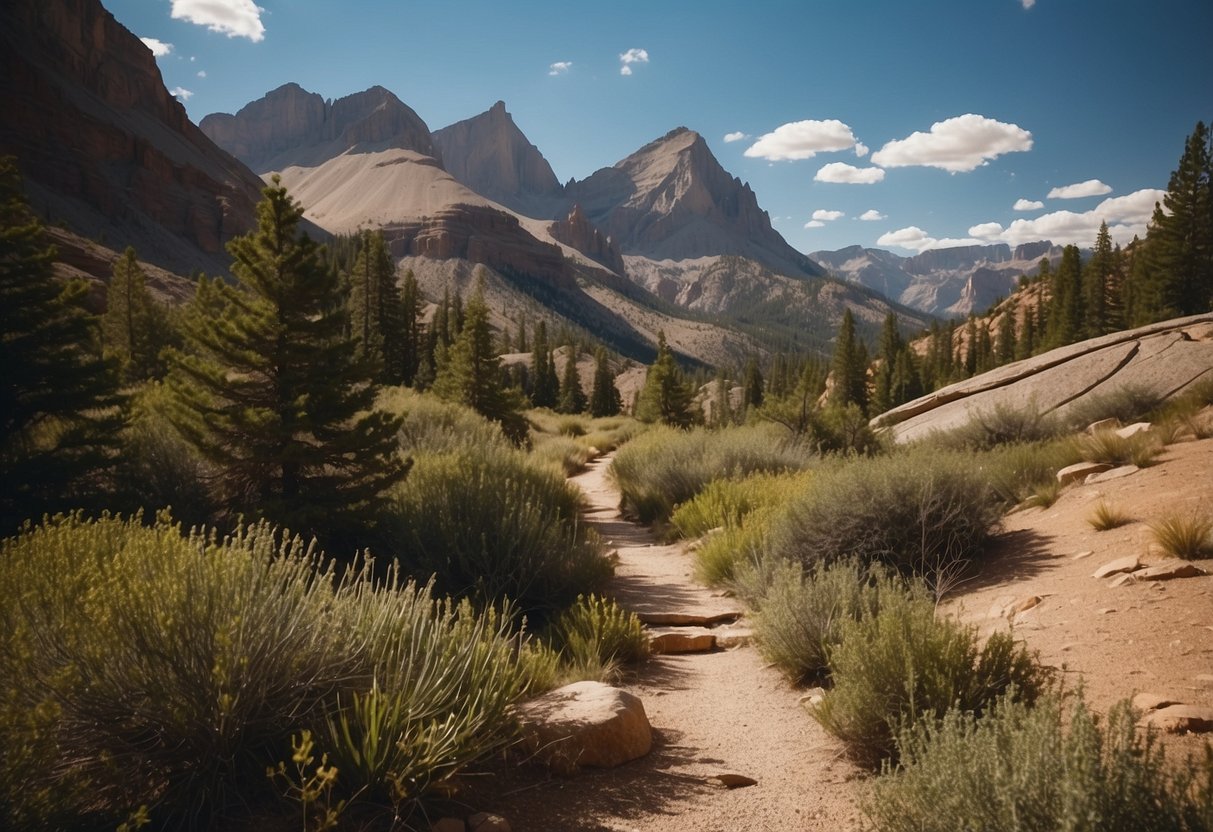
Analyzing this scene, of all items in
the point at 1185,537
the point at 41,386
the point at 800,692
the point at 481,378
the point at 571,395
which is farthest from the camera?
the point at 571,395

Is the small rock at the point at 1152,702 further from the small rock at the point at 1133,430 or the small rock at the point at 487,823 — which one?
the small rock at the point at 1133,430

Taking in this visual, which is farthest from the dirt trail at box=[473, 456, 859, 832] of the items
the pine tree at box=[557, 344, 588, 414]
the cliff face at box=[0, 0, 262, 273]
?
the cliff face at box=[0, 0, 262, 273]

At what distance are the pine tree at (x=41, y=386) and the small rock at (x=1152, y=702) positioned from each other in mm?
8765

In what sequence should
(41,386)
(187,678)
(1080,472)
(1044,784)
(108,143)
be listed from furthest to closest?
1. (108,143)
2. (1080,472)
3. (41,386)
4. (187,678)
5. (1044,784)

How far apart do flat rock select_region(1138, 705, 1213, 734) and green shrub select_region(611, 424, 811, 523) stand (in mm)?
8305

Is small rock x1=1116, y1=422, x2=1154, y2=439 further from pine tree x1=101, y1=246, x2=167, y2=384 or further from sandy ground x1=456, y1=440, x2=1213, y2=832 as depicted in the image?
pine tree x1=101, y1=246, x2=167, y2=384

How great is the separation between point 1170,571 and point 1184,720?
2.44 meters

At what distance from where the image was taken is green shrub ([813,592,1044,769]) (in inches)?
143

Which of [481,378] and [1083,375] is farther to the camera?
[481,378]

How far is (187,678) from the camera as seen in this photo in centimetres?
291

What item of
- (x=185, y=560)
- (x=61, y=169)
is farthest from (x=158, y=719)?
(x=61, y=169)

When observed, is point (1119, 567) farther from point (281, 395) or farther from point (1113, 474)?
point (281, 395)

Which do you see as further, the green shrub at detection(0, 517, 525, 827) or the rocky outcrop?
the rocky outcrop

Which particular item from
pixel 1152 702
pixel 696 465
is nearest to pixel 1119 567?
pixel 1152 702
